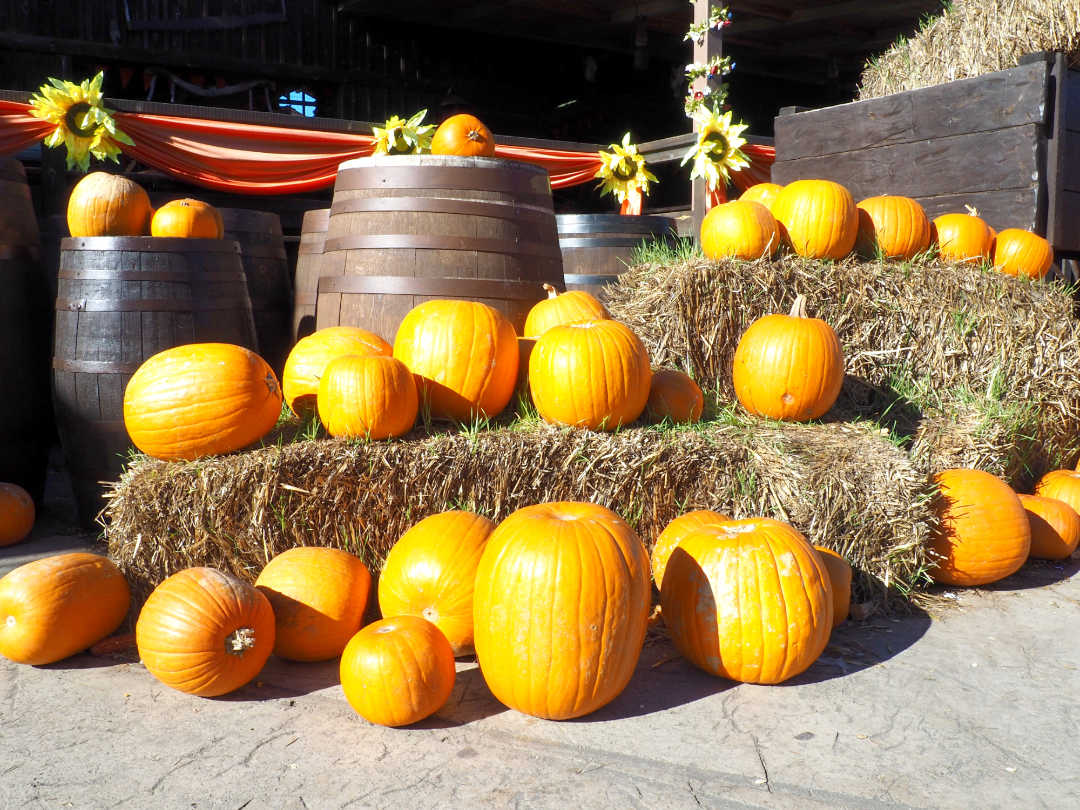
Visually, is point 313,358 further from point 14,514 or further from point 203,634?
point 14,514

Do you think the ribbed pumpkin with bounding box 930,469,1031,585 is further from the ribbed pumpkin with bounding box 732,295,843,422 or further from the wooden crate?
the wooden crate

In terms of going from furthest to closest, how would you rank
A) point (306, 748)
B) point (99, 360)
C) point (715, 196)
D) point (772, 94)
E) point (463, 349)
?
1. point (772, 94)
2. point (715, 196)
3. point (99, 360)
4. point (463, 349)
5. point (306, 748)

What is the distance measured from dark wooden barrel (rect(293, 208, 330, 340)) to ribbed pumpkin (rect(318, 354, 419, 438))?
1842 millimetres

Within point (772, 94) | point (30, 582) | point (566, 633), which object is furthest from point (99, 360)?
point (772, 94)

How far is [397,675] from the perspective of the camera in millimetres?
2307

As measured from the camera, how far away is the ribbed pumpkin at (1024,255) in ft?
15.9

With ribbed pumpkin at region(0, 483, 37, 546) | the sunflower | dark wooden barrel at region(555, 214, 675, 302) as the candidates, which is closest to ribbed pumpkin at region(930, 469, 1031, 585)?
dark wooden barrel at region(555, 214, 675, 302)

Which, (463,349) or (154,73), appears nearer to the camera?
(463,349)

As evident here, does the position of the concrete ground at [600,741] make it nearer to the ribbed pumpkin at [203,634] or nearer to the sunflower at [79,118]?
the ribbed pumpkin at [203,634]

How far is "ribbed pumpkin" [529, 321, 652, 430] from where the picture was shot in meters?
3.19

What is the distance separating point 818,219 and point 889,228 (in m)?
0.51

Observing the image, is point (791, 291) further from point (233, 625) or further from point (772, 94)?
point (772, 94)

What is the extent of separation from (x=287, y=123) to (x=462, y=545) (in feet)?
15.8

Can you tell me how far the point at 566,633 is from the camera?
2.33 m
